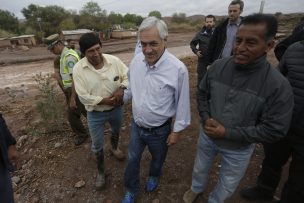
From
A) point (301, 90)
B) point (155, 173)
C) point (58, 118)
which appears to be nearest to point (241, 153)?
point (301, 90)

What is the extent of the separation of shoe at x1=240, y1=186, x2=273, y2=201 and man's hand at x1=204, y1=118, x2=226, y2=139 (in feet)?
3.77

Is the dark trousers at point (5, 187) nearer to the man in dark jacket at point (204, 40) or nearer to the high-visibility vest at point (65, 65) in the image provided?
the high-visibility vest at point (65, 65)

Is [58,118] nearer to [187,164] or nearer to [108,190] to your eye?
[108,190]

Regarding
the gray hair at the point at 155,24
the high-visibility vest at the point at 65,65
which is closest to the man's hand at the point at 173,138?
the gray hair at the point at 155,24

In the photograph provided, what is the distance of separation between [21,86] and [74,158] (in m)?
6.55

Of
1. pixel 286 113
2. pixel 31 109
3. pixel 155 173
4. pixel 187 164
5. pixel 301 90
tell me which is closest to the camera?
pixel 286 113

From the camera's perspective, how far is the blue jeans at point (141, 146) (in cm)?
237

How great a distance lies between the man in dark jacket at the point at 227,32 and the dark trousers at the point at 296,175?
7.06 feet

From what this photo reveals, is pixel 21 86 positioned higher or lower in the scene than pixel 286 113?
lower

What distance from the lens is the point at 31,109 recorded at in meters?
5.73

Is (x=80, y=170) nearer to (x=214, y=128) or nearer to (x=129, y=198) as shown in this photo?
(x=129, y=198)

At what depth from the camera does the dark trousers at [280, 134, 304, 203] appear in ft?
6.70

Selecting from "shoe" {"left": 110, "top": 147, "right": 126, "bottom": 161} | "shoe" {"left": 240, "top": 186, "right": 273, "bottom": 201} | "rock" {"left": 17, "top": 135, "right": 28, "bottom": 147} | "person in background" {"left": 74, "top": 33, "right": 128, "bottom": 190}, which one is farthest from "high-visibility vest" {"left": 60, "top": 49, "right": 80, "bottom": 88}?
"shoe" {"left": 240, "top": 186, "right": 273, "bottom": 201}

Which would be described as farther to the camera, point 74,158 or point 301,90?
point 74,158
